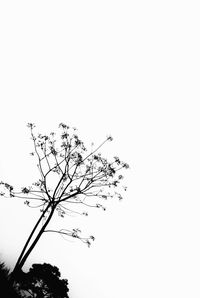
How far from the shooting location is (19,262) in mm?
15148

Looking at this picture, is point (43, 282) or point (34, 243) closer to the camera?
point (34, 243)

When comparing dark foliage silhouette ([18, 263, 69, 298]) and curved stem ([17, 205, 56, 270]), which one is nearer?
curved stem ([17, 205, 56, 270])

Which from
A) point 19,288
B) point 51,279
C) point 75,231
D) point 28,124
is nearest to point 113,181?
point 75,231

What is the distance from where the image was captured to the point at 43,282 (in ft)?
69.1

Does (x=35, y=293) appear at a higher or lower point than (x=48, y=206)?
lower

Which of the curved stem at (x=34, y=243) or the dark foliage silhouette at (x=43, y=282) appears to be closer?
the curved stem at (x=34, y=243)

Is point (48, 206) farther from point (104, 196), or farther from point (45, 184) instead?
point (104, 196)

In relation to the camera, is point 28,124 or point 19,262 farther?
point 28,124

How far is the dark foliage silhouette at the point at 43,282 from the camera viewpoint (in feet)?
68.3

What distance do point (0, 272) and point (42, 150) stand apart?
753 cm

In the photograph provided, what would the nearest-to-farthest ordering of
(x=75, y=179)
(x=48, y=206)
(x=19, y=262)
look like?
(x=19, y=262) < (x=48, y=206) < (x=75, y=179)

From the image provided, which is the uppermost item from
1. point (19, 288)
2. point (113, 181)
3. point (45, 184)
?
point (113, 181)

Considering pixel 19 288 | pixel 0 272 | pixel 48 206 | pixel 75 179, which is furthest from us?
pixel 19 288

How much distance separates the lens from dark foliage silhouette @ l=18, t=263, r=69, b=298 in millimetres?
20828
